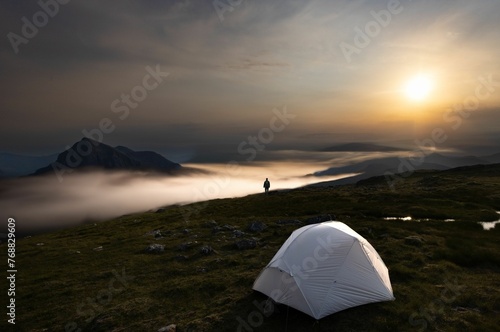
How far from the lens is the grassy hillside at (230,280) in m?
16.2

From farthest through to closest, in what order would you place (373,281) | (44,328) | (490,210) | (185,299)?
(490,210)
(185,299)
(44,328)
(373,281)

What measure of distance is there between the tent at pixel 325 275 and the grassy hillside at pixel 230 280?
2.64 ft

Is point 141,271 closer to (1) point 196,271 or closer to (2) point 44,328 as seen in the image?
(1) point 196,271

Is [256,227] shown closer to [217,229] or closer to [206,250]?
[217,229]

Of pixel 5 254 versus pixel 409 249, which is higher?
pixel 5 254

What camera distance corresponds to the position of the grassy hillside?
16.2m

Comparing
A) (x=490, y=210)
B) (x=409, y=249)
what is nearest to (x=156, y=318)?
(x=409, y=249)

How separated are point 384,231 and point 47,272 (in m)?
35.5

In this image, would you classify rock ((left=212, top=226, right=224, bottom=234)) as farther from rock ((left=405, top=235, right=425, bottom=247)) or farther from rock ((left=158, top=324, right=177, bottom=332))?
rock ((left=405, top=235, right=425, bottom=247))

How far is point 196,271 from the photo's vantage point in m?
24.8

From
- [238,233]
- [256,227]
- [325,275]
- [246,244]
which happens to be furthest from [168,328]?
[256,227]

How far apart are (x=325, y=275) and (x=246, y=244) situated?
46.2 ft

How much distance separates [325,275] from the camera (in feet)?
54.0

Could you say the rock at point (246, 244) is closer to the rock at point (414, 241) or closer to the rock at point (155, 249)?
the rock at point (155, 249)
